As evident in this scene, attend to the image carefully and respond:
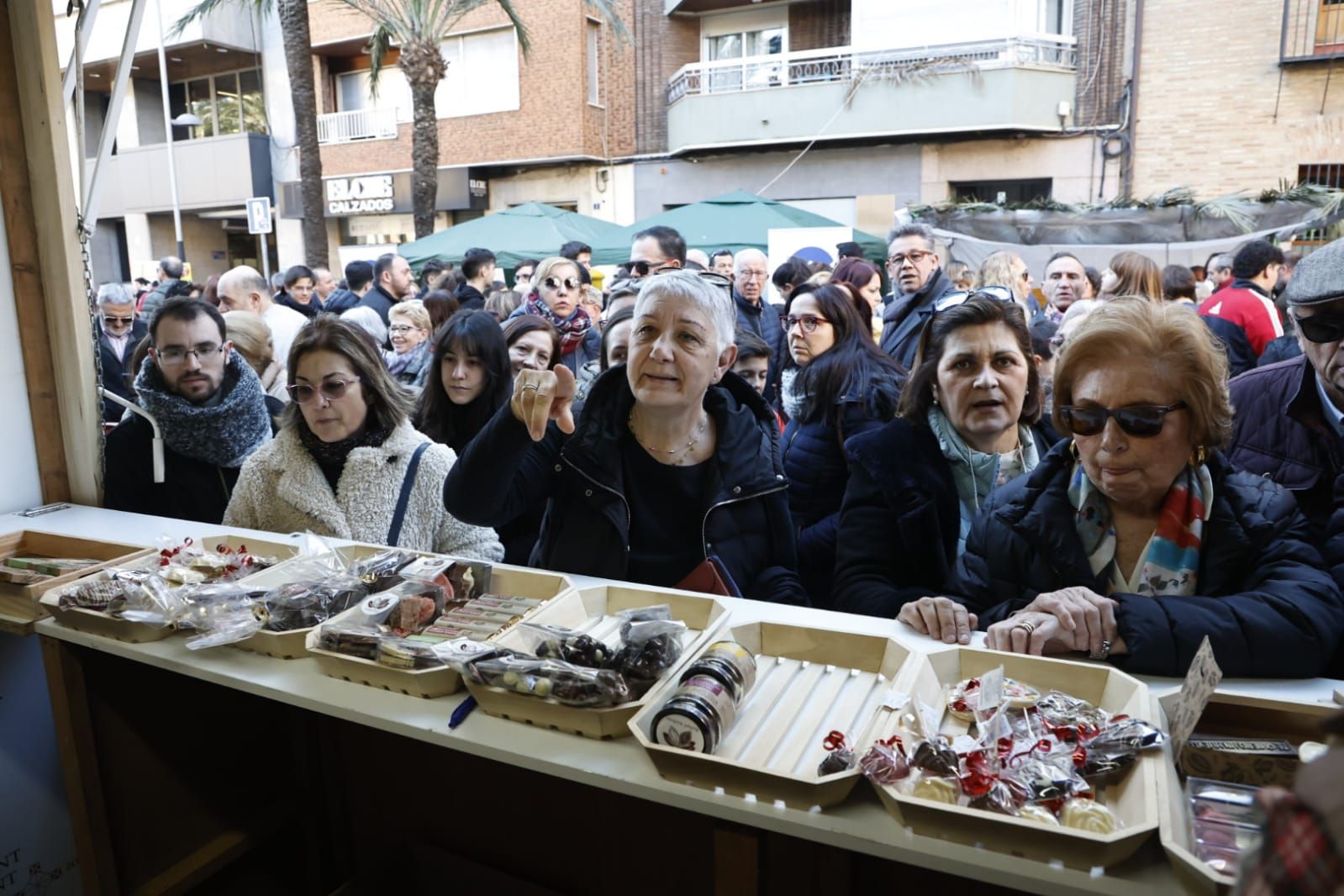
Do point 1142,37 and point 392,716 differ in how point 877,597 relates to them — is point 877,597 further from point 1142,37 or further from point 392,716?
point 1142,37

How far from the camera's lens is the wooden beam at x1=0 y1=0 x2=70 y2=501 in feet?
9.18

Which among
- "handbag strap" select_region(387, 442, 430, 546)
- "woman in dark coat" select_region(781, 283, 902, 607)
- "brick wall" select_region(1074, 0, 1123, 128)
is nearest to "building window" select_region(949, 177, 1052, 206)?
"brick wall" select_region(1074, 0, 1123, 128)

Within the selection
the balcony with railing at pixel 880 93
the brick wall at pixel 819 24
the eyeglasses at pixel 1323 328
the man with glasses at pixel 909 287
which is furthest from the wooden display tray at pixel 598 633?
the brick wall at pixel 819 24

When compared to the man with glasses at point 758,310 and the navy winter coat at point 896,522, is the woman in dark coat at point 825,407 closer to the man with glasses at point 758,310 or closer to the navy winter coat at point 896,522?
the navy winter coat at point 896,522

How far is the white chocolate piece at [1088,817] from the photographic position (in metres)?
1.19

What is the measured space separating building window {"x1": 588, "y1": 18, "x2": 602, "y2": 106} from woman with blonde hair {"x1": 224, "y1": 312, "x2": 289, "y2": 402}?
14.2m

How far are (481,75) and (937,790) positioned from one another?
19.3m

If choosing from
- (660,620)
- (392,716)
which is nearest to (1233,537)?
(660,620)

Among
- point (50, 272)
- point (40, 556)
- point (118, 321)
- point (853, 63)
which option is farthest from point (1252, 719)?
Answer: point (853, 63)

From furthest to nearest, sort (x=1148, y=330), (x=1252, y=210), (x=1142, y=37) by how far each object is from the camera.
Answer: (x=1142, y=37) → (x=1252, y=210) → (x=1148, y=330)

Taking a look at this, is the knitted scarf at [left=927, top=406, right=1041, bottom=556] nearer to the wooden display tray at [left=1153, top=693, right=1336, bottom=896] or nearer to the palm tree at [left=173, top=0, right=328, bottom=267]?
the wooden display tray at [left=1153, top=693, right=1336, bottom=896]

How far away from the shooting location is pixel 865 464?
2338mm

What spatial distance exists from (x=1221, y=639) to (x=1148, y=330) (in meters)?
0.63

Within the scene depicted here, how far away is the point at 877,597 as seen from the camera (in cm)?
216
